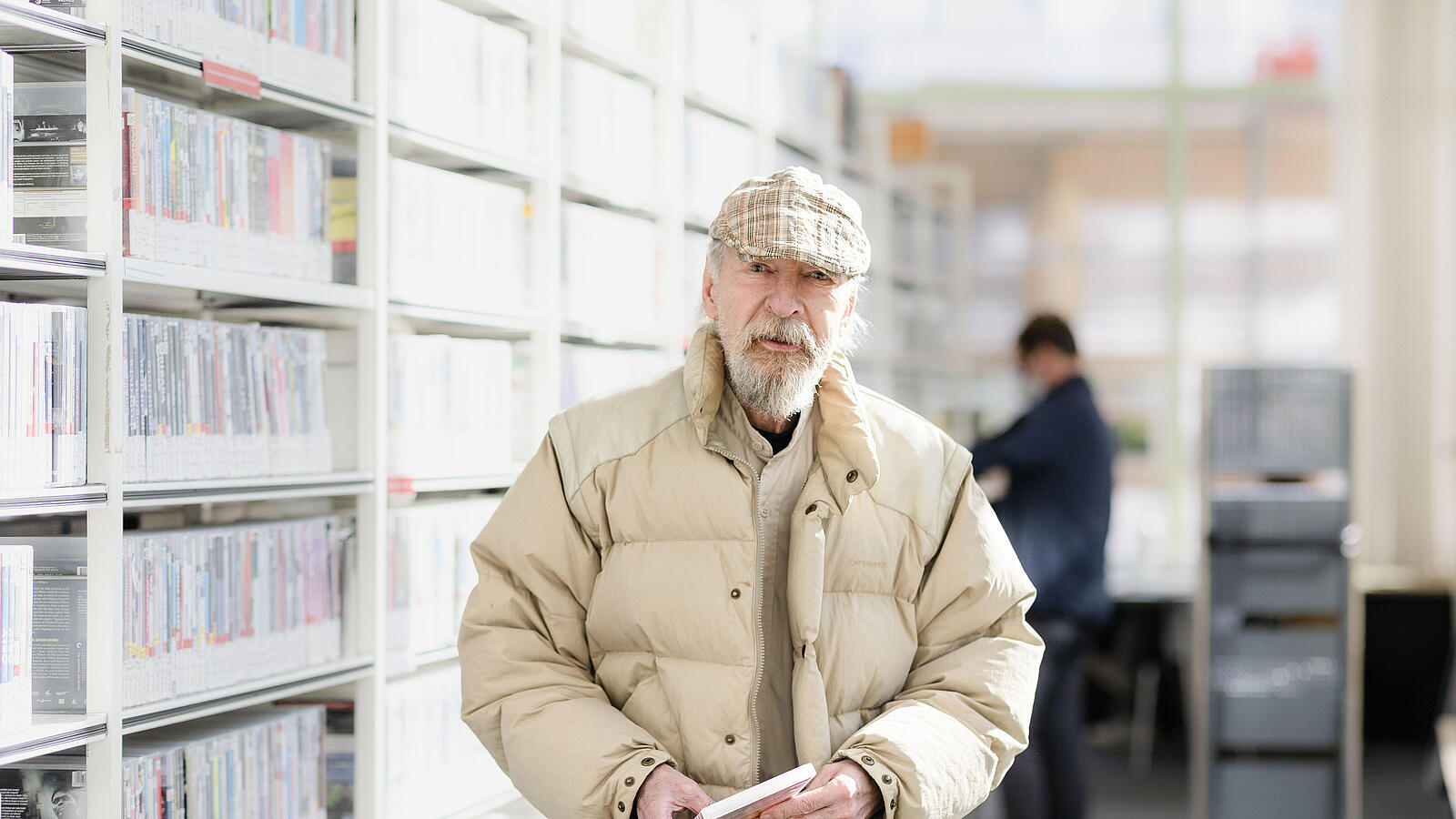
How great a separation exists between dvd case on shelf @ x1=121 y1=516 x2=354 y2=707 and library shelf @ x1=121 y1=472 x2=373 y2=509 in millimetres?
71

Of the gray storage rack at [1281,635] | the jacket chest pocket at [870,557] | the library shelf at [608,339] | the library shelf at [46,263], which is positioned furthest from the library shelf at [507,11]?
the gray storage rack at [1281,635]

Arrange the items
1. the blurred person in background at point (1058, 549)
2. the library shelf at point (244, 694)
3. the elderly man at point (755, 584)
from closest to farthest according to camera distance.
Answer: the elderly man at point (755, 584) → the library shelf at point (244, 694) → the blurred person in background at point (1058, 549)

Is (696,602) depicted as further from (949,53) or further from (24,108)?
(949,53)

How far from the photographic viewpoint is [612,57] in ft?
10.9

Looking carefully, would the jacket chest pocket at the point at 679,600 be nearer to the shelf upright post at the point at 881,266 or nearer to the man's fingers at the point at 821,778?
the man's fingers at the point at 821,778

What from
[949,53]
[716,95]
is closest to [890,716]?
[716,95]

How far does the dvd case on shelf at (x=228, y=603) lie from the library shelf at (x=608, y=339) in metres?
0.83

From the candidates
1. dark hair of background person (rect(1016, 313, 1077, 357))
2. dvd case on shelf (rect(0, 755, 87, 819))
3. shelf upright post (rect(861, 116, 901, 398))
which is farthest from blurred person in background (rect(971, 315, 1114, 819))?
dvd case on shelf (rect(0, 755, 87, 819))

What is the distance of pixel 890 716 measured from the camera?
1.87 metres

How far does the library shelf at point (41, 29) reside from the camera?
71.6 inches

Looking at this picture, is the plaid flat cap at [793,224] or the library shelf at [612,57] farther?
the library shelf at [612,57]

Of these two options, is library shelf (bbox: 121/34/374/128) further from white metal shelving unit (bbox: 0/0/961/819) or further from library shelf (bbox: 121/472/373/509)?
library shelf (bbox: 121/472/373/509)

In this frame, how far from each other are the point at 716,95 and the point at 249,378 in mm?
1898

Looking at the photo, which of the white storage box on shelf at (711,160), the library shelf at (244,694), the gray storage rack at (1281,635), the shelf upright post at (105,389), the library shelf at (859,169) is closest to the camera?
the shelf upright post at (105,389)
